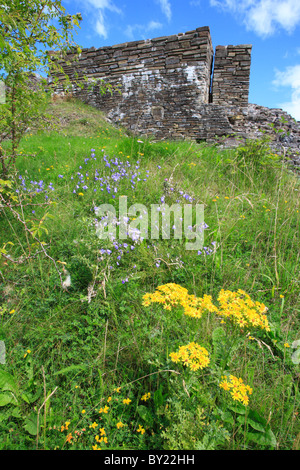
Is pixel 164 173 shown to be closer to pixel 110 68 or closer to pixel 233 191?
pixel 233 191

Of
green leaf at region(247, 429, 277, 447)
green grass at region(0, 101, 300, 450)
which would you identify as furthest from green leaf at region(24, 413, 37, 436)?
green leaf at region(247, 429, 277, 447)

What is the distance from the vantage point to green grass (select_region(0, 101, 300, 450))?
1387mm

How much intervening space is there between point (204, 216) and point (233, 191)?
3.60 ft

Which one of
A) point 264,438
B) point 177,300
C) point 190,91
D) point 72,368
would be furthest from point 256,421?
point 190,91

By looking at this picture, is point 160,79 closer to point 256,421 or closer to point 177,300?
point 177,300

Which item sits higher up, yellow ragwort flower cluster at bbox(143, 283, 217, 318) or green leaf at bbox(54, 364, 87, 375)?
yellow ragwort flower cluster at bbox(143, 283, 217, 318)

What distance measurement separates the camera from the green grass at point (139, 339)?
1387mm

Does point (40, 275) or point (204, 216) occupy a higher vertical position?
point (204, 216)

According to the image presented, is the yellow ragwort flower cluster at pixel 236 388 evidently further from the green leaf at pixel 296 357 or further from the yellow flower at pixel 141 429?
the green leaf at pixel 296 357

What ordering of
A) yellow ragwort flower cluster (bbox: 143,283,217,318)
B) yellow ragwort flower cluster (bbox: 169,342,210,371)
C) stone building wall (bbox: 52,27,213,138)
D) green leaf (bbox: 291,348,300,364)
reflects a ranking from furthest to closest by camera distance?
stone building wall (bbox: 52,27,213,138) → green leaf (bbox: 291,348,300,364) → yellow ragwort flower cluster (bbox: 143,283,217,318) → yellow ragwort flower cluster (bbox: 169,342,210,371)

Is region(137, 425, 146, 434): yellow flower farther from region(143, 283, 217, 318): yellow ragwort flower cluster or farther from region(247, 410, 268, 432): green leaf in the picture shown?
region(143, 283, 217, 318): yellow ragwort flower cluster

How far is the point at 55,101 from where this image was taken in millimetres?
9859

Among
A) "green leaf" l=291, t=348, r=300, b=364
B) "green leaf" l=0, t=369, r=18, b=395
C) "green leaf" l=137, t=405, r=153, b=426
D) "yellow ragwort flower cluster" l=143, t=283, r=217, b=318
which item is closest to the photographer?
"yellow ragwort flower cluster" l=143, t=283, r=217, b=318

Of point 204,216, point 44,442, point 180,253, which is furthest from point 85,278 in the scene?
point 204,216
